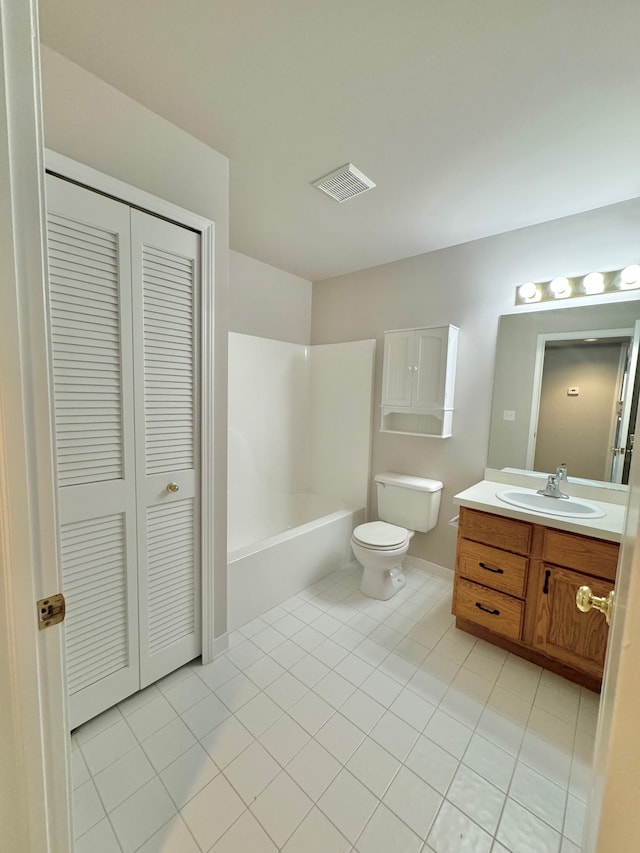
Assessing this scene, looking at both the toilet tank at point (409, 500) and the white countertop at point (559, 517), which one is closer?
the white countertop at point (559, 517)

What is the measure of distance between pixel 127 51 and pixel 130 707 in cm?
245

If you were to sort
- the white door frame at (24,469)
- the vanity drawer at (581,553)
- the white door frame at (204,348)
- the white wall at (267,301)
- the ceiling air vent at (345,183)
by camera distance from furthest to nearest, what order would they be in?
the white wall at (267,301)
the ceiling air vent at (345,183)
the vanity drawer at (581,553)
the white door frame at (204,348)
the white door frame at (24,469)

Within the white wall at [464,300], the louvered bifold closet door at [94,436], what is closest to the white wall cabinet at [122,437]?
the louvered bifold closet door at [94,436]

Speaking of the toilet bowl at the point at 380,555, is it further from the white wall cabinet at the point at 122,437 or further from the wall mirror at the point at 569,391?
the white wall cabinet at the point at 122,437

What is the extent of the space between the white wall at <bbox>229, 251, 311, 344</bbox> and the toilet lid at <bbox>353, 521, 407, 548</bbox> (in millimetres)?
1733

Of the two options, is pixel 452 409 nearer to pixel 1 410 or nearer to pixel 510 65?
pixel 510 65

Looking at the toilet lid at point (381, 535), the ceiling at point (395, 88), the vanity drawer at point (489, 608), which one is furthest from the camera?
the toilet lid at point (381, 535)

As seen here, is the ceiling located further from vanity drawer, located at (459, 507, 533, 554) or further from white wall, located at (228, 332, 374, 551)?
vanity drawer, located at (459, 507, 533, 554)

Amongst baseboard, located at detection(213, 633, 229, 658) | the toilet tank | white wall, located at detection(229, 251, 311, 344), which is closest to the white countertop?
the toilet tank

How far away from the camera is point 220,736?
1.34m

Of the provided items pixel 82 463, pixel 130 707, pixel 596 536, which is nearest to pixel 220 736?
pixel 130 707

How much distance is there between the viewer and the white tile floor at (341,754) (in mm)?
1061

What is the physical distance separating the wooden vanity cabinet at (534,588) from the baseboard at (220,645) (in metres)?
1.28

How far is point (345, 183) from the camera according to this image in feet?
5.74
